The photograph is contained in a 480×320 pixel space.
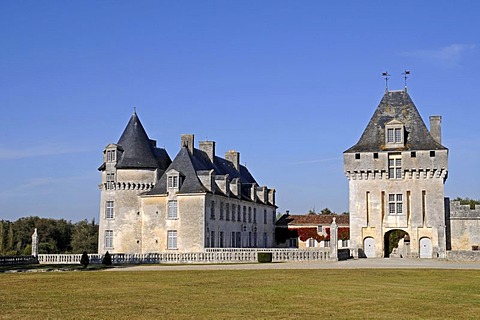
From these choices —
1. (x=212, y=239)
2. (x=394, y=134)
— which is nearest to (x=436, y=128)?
(x=394, y=134)

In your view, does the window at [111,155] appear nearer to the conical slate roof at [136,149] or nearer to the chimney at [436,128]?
the conical slate roof at [136,149]

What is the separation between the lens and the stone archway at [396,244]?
136ft

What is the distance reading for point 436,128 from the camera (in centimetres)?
4066

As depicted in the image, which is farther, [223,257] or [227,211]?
[227,211]

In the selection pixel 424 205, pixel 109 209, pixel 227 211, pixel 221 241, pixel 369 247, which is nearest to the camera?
pixel 424 205

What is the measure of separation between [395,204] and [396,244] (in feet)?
12.2

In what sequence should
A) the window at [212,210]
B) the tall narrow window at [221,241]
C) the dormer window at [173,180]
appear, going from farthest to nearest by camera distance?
the tall narrow window at [221,241]
the window at [212,210]
the dormer window at [173,180]

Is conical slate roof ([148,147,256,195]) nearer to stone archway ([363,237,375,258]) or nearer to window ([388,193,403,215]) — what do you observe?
stone archway ([363,237,375,258])

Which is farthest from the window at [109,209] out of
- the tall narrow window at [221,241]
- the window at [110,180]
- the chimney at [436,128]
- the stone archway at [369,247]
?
the chimney at [436,128]

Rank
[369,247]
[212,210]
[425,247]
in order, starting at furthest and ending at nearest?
[212,210] → [369,247] → [425,247]

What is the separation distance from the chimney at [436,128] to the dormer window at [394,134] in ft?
7.35

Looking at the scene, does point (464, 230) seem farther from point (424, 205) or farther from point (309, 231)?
point (309, 231)

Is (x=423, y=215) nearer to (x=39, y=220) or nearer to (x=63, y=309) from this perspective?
(x=63, y=309)

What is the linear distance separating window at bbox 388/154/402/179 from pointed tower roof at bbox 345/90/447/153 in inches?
30.9
